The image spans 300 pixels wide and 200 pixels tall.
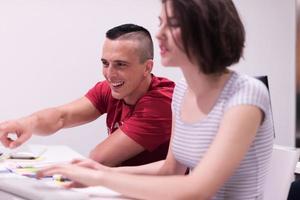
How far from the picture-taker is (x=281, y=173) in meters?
1.49

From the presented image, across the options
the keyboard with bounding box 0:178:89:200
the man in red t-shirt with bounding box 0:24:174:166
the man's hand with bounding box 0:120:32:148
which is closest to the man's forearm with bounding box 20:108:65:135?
the man in red t-shirt with bounding box 0:24:174:166

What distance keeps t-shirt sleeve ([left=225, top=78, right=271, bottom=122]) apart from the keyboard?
0.46 metres

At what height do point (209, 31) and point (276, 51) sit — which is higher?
point (209, 31)

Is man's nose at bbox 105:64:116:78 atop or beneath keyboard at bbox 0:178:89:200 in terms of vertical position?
atop

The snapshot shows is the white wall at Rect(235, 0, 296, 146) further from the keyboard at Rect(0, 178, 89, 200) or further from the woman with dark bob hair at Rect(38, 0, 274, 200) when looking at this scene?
the keyboard at Rect(0, 178, 89, 200)

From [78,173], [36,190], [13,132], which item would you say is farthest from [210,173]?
[13,132]

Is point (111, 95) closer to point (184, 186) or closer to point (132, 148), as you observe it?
point (132, 148)

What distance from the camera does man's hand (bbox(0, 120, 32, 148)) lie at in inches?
66.7

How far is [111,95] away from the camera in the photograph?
2186 millimetres

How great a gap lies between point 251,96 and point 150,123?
0.87 m

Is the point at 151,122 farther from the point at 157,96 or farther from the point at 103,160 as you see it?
the point at 103,160

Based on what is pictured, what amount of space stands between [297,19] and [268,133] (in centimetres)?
231

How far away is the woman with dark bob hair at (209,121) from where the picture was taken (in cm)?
103

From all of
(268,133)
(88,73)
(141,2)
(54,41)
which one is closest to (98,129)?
(88,73)
